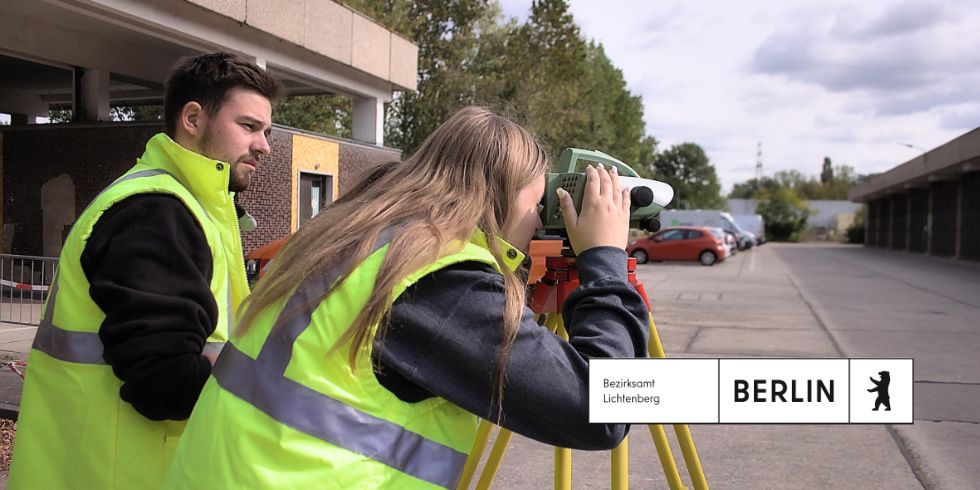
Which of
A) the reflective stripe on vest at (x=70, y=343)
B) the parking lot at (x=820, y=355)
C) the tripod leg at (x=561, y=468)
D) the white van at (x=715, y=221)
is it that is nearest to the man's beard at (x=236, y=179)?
the reflective stripe on vest at (x=70, y=343)

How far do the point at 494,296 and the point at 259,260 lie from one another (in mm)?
7886

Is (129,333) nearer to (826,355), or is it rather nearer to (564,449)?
(564,449)

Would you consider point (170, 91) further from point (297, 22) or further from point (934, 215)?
point (934, 215)

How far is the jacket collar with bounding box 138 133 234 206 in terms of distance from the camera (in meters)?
1.75

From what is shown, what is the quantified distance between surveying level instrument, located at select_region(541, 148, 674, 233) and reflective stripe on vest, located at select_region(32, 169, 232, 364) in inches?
30.1

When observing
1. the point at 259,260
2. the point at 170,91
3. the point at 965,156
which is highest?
the point at 965,156

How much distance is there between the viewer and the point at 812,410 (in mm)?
1504

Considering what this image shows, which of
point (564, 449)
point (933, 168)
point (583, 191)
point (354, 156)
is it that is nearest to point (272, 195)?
point (354, 156)

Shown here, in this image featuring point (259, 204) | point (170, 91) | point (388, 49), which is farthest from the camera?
point (388, 49)

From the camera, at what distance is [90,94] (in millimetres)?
12992

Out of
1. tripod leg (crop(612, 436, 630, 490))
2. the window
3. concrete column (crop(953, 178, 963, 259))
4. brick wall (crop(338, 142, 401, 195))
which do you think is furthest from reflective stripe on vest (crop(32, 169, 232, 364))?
concrete column (crop(953, 178, 963, 259))

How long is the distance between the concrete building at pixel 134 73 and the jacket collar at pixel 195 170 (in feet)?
30.0

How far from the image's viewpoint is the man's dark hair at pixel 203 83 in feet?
6.27

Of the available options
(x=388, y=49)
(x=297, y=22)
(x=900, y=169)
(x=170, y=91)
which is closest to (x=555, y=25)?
(x=388, y=49)
